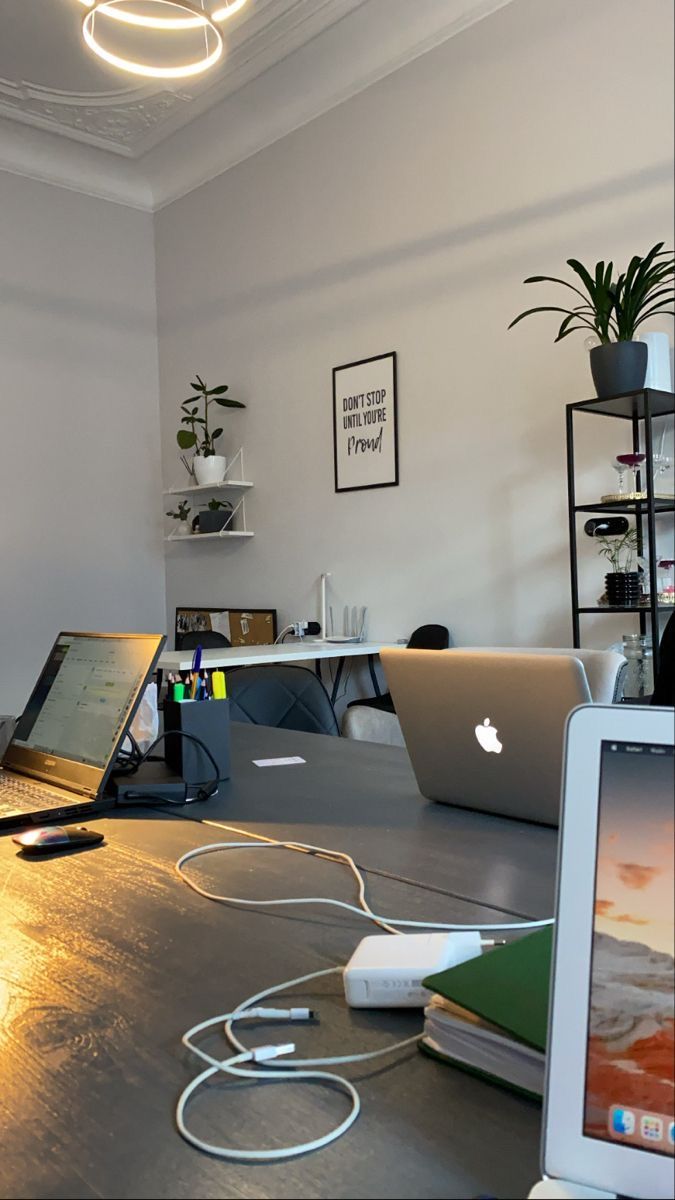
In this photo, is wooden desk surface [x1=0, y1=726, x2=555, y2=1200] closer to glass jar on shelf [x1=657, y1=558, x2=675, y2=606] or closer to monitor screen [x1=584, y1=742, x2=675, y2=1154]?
monitor screen [x1=584, y1=742, x2=675, y2=1154]

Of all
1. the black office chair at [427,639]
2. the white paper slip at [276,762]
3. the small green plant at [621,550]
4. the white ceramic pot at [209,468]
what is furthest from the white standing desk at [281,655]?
the white paper slip at [276,762]

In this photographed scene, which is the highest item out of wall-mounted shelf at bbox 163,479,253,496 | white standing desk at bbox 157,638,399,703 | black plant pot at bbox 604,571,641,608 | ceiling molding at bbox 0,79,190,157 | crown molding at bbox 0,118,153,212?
ceiling molding at bbox 0,79,190,157

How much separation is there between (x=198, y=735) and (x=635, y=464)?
2102 millimetres

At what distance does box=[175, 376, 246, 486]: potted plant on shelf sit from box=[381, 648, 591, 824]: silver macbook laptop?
3795 mm

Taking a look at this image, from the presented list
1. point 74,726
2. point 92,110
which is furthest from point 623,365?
point 92,110


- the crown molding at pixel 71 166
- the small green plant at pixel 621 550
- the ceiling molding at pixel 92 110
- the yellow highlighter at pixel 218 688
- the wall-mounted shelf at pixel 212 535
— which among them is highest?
the ceiling molding at pixel 92 110

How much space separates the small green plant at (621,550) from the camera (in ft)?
10.9

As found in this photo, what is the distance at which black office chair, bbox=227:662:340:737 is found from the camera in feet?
8.40

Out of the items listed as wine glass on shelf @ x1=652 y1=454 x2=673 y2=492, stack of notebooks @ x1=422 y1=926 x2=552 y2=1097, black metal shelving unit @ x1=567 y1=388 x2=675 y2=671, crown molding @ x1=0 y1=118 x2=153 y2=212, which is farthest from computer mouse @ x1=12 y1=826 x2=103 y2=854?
crown molding @ x1=0 y1=118 x2=153 y2=212

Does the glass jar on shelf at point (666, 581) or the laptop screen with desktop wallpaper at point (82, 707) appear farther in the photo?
the glass jar on shelf at point (666, 581)

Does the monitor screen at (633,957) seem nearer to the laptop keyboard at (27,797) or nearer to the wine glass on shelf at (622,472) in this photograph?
the laptop keyboard at (27,797)

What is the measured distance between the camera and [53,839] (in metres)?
1.23

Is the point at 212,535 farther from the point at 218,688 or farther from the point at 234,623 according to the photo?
the point at 218,688

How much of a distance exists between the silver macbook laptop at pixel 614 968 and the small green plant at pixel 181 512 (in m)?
4.89
